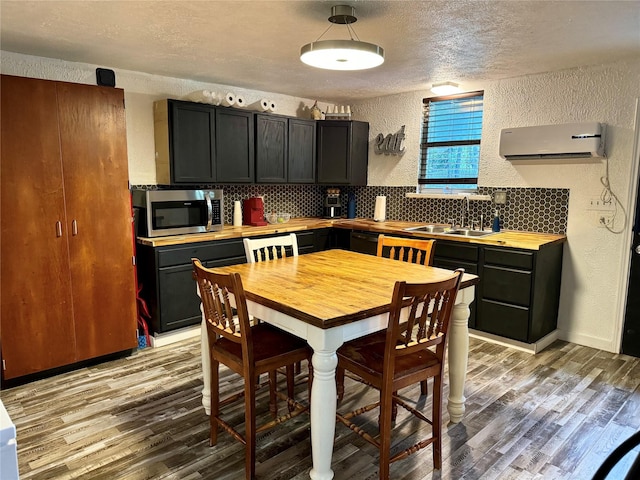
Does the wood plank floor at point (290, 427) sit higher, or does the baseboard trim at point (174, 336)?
the baseboard trim at point (174, 336)

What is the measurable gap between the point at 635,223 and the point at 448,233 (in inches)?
57.0

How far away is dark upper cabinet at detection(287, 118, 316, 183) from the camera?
185 inches

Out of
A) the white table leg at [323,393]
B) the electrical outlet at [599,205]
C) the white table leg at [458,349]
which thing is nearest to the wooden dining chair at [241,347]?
the white table leg at [323,393]

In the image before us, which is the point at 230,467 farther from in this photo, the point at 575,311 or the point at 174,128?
the point at 575,311

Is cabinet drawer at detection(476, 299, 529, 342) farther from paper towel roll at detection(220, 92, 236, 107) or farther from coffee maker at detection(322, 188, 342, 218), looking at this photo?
paper towel roll at detection(220, 92, 236, 107)

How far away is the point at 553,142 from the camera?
3.62 meters

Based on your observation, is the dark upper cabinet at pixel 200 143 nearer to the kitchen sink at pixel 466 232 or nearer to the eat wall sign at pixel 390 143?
the eat wall sign at pixel 390 143

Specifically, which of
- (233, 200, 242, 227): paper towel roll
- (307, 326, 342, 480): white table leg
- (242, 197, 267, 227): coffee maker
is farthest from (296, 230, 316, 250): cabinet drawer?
(307, 326, 342, 480): white table leg

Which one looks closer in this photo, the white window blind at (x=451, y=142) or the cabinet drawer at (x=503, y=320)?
the cabinet drawer at (x=503, y=320)

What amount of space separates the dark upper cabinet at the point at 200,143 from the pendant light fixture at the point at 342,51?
1.86 metres

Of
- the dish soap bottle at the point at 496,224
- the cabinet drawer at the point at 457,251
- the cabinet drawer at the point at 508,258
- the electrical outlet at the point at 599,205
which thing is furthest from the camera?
the dish soap bottle at the point at 496,224

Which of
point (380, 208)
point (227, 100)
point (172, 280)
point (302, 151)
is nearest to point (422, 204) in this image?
point (380, 208)

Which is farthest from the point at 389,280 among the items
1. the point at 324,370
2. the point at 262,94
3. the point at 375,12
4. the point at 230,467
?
the point at 262,94

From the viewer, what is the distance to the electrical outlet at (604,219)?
351 centimetres
